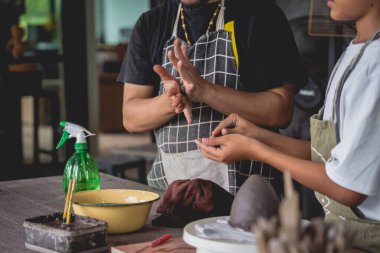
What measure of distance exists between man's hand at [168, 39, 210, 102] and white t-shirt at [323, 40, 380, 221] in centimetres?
64

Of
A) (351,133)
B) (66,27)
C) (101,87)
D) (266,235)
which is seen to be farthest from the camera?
(101,87)

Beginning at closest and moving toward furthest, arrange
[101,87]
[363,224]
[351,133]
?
[351,133] < [363,224] < [101,87]

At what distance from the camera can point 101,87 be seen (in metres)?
10.1

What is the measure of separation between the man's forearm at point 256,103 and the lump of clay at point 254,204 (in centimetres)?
74

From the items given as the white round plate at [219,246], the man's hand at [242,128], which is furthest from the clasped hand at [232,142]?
the white round plate at [219,246]

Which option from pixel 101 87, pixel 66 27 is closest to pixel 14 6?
pixel 66 27

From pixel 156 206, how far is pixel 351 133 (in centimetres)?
82

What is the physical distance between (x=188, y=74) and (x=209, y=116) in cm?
30

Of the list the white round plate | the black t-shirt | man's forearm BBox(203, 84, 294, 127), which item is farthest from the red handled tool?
the black t-shirt

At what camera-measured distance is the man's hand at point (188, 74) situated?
212 centimetres

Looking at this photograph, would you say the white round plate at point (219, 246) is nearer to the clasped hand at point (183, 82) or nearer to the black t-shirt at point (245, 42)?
the clasped hand at point (183, 82)

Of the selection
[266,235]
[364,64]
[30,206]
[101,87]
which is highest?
[364,64]

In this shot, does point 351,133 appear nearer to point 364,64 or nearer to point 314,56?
point 364,64

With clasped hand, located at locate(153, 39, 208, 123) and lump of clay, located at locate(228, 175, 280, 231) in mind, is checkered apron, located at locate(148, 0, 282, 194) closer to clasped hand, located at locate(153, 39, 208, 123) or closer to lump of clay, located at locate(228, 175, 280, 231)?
clasped hand, located at locate(153, 39, 208, 123)
